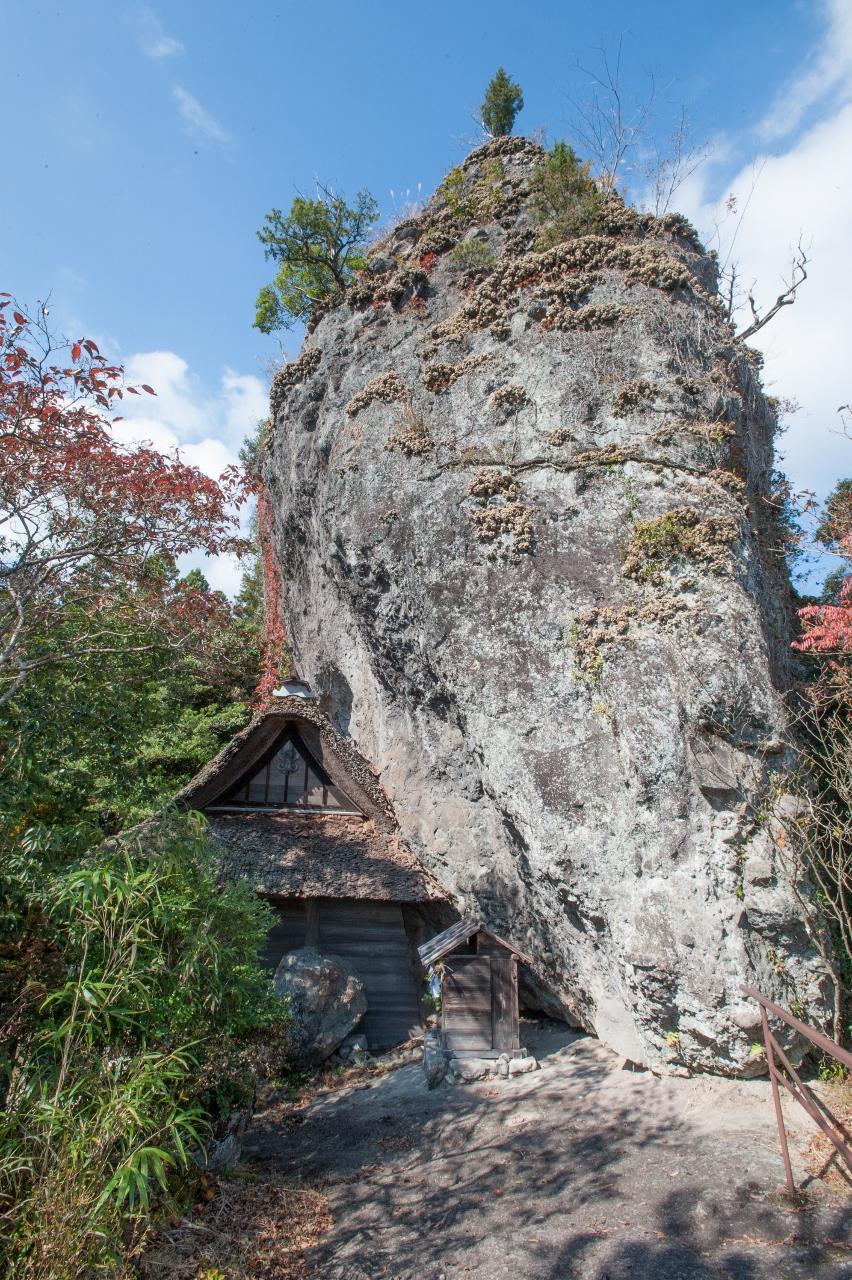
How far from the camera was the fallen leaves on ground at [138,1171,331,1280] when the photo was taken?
15.6 feet

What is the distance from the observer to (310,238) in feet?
46.5

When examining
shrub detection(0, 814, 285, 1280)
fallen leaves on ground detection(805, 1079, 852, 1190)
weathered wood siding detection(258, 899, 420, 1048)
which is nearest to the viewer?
shrub detection(0, 814, 285, 1280)

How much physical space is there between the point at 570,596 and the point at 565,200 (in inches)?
266

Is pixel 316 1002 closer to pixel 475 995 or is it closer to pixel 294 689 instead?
pixel 475 995

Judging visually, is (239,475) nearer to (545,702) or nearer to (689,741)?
(545,702)

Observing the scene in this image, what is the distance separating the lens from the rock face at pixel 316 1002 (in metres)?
9.51

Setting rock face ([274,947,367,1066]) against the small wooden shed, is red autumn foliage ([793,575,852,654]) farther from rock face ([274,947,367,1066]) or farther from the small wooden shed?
rock face ([274,947,367,1066])

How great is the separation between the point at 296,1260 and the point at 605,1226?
213 centimetres

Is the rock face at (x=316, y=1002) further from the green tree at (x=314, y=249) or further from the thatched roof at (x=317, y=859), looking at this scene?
the green tree at (x=314, y=249)

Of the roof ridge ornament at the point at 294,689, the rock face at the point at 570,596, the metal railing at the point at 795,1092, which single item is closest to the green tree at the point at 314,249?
the rock face at the point at 570,596

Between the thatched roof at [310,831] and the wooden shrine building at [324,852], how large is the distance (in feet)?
0.05

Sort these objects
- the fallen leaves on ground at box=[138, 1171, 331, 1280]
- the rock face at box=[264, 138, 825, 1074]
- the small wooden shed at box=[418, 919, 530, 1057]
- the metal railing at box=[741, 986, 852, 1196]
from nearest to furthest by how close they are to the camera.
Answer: the metal railing at box=[741, 986, 852, 1196] < the fallen leaves on ground at box=[138, 1171, 331, 1280] < the rock face at box=[264, 138, 825, 1074] < the small wooden shed at box=[418, 919, 530, 1057]

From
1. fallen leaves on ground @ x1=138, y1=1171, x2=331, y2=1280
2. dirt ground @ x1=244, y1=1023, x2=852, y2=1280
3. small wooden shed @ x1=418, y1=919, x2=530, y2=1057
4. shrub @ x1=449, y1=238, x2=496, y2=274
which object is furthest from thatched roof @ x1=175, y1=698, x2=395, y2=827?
shrub @ x1=449, y1=238, x2=496, y2=274

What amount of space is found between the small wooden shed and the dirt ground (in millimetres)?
418
